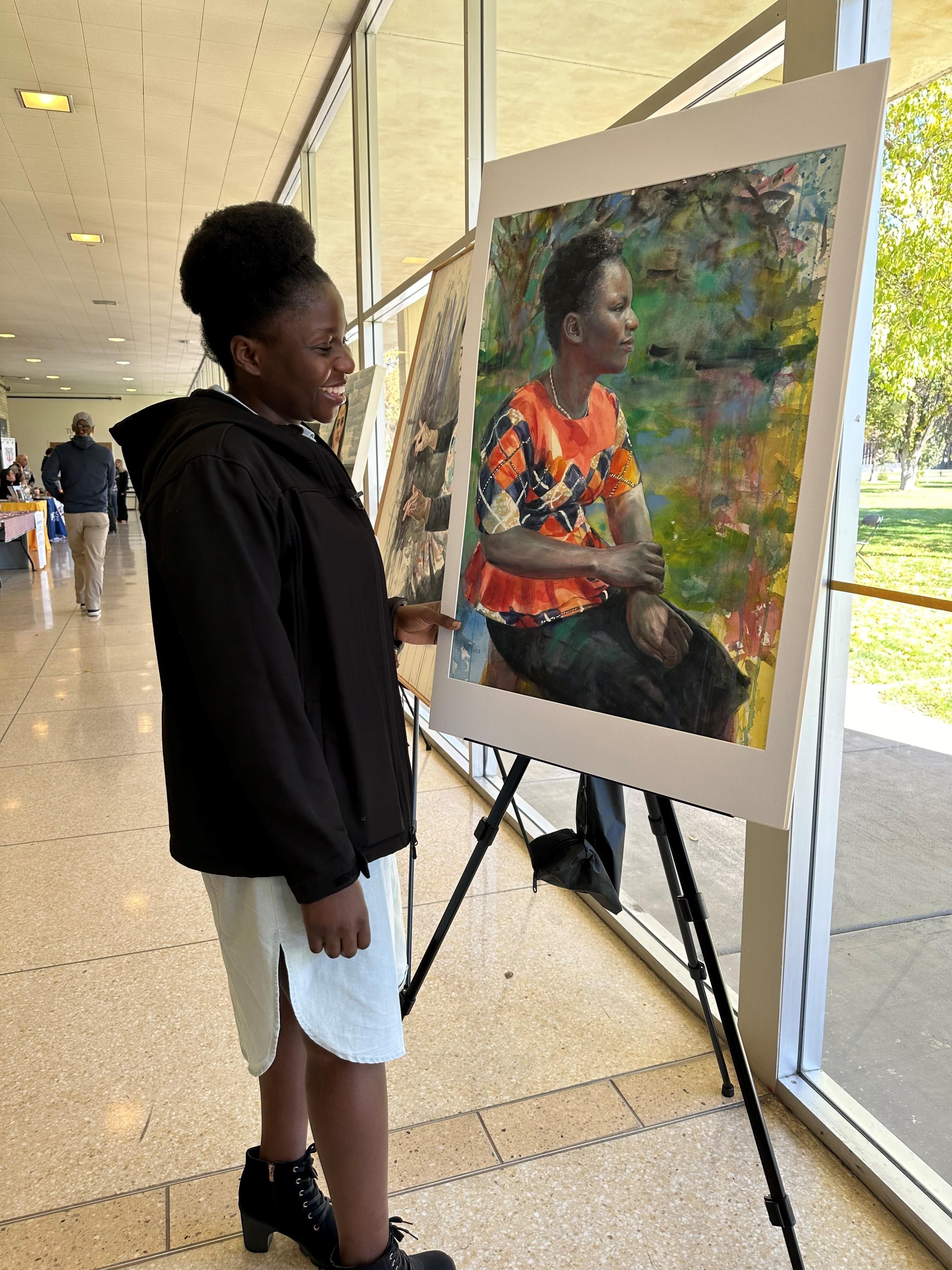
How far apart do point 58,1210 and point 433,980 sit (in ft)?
3.00

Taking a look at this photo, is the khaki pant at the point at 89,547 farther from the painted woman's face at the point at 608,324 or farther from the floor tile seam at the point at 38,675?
the painted woman's face at the point at 608,324

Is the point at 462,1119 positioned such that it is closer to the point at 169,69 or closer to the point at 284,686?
the point at 284,686

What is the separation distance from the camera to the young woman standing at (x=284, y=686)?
3.20 feet

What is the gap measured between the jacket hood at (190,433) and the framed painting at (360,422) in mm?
2145

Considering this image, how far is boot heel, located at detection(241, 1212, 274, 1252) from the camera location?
1.41m

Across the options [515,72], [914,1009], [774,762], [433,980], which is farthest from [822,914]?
[515,72]

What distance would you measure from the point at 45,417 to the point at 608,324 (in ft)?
98.3

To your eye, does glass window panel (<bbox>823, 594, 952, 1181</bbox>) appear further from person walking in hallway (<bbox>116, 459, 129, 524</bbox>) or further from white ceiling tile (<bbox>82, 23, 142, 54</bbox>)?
person walking in hallway (<bbox>116, 459, 129, 524</bbox>)

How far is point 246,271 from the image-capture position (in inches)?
42.3

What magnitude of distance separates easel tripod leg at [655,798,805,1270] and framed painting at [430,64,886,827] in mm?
168

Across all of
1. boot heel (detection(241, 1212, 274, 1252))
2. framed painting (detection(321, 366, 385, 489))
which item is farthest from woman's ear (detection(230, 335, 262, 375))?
framed painting (detection(321, 366, 385, 489))

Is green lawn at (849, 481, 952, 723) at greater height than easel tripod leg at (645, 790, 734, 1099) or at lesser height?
greater

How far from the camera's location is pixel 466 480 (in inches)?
59.7

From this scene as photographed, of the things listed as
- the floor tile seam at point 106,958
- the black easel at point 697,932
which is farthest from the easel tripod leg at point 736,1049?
the floor tile seam at point 106,958
